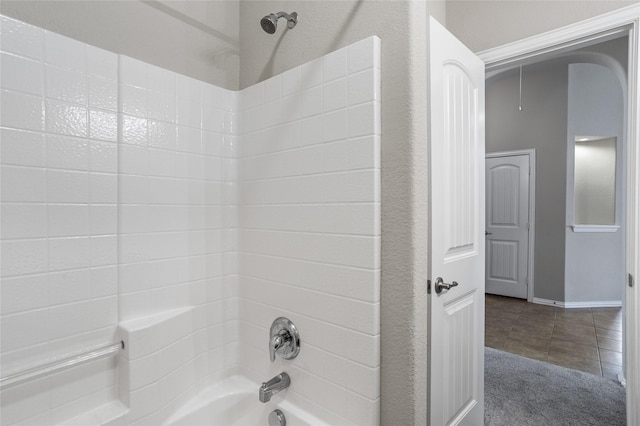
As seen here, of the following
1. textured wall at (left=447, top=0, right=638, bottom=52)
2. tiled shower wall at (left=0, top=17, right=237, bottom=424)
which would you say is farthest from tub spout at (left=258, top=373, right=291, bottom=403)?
textured wall at (left=447, top=0, right=638, bottom=52)

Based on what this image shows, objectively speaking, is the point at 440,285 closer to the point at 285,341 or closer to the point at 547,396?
the point at 285,341

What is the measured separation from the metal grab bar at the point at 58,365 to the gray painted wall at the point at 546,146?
481 cm

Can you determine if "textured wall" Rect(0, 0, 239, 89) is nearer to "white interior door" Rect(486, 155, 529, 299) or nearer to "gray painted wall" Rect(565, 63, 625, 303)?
"white interior door" Rect(486, 155, 529, 299)

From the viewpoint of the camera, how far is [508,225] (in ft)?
15.6

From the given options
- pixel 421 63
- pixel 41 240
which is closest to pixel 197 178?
pixel 41 240

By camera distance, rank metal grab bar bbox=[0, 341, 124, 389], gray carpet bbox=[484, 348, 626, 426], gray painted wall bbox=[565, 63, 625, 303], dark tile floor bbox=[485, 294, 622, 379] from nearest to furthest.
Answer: metal grab bar bbox=[0, 341, 124, 389]
gray carpet bbox=[484, 348, 626, 426]
dark tile floor bbox=[485, 294, 622, 379]
gray painted wall bbox=[565, 63, 625, 303]

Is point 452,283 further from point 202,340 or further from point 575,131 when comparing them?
point 575,131

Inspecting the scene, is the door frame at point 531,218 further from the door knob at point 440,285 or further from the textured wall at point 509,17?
the door knob at point 440,285

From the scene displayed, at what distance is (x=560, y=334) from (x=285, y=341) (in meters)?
3.37

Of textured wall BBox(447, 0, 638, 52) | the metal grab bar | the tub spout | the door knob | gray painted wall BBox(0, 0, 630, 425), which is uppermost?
textured wall BBox(447, 0, 638, 52)

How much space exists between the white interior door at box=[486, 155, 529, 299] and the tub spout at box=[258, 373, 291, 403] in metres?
4.37

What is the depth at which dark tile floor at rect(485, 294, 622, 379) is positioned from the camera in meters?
2.81

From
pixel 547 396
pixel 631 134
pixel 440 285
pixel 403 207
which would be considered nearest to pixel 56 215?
pixel 403 207

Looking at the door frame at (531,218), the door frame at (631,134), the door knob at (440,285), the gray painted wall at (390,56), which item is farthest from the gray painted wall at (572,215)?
the door knob at (440,285)
